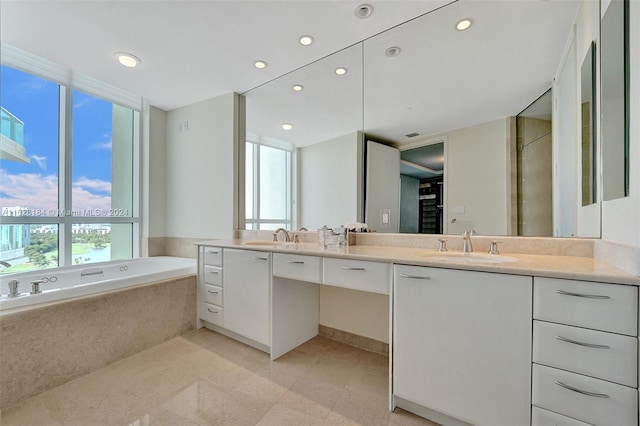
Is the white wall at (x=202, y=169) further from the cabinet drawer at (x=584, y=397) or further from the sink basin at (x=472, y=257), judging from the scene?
the cabinet drawer at (x=584, y=397)

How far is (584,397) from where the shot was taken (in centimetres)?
95

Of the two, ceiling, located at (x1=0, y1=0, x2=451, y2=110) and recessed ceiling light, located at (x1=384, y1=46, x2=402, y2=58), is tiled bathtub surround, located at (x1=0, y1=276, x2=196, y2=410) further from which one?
recessed ceiling light, located at (x1=384, y1=46, x2=402, y2=58)

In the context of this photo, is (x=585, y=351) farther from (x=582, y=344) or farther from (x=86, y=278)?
(x=86, y=278)

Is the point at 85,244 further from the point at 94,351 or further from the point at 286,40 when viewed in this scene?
the point at 286,40

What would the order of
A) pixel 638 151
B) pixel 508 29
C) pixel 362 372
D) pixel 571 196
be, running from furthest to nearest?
pixel 362 372 → pixel 508 29 → pixel 571 196 → pixel 638 151

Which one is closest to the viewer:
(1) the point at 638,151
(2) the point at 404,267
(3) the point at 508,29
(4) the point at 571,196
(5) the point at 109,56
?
(1) the point at 638,151

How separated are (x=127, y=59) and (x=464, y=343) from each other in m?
3.33

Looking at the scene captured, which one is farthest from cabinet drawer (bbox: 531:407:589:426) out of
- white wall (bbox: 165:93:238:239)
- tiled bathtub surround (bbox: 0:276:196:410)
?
white wall (bbox: 165:93:238:239)

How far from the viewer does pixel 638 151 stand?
0.96 m

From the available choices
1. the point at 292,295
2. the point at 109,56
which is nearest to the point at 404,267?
the point at 292,295

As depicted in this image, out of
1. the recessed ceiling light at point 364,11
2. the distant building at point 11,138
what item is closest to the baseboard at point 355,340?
the recessed ceiling light at point 364,11

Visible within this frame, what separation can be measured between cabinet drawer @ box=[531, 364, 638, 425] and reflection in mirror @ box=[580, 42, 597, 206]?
2.93ft

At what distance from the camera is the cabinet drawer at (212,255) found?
7.73 ft

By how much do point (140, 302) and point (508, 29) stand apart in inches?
130
